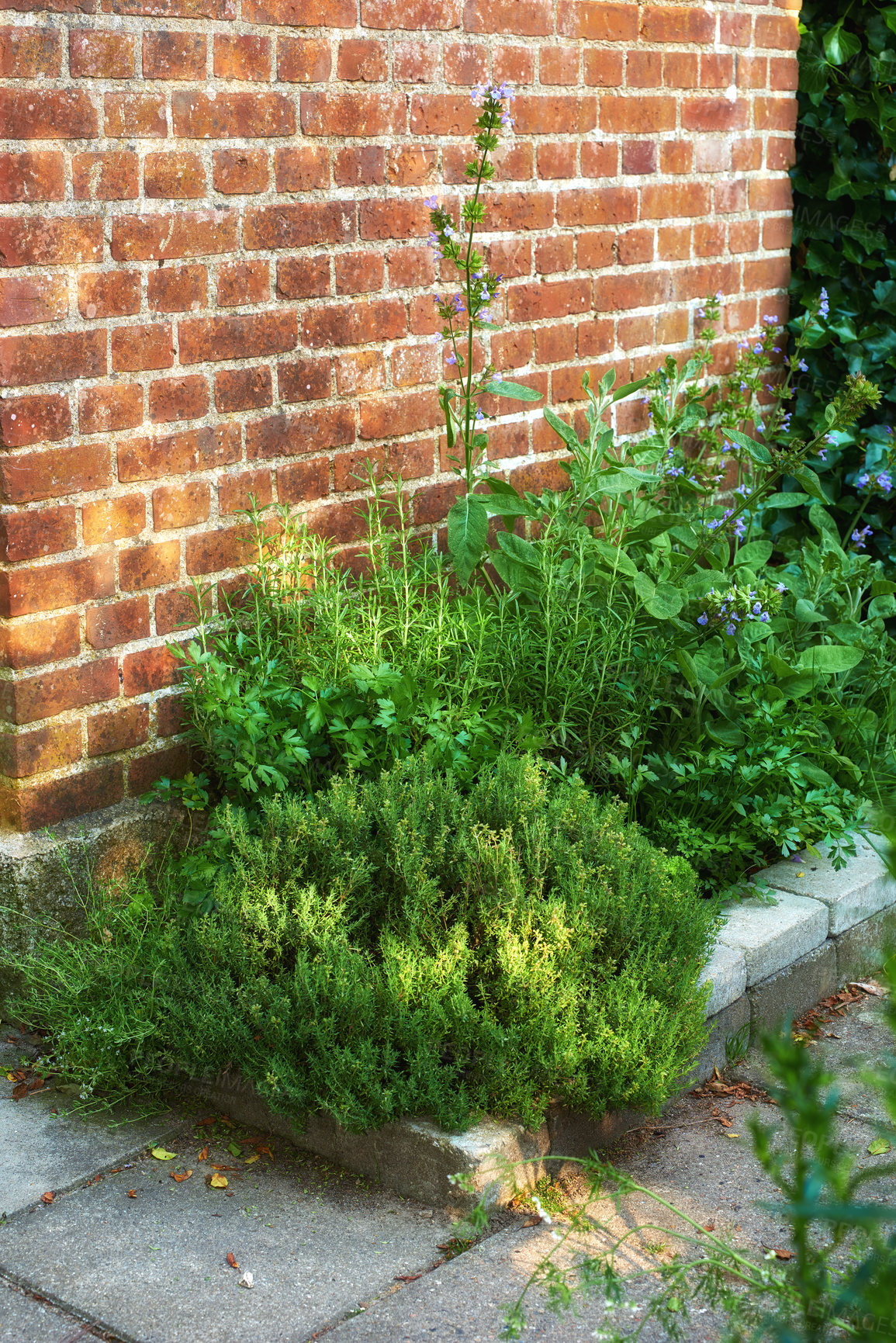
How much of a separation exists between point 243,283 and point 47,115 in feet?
1.77

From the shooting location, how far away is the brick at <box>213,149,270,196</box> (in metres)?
2.76

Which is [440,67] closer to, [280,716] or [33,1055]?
[280,716]

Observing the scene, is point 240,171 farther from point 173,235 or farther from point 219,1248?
point 219,1248

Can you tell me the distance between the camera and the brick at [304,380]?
297 centimetres

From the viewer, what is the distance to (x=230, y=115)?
109 inches

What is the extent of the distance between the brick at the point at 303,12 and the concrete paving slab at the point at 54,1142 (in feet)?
7.13

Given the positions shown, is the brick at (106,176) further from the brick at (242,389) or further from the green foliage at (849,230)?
the green foliage at (849,230)

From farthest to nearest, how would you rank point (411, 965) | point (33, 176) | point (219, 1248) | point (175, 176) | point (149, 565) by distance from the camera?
point (149, 565), point (175, 176), point (33, 176), point (411, 965), point (219, 1248)

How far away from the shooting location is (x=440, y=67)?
3.19 metres

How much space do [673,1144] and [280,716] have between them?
1.13 meters

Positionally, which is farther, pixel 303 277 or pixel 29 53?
pixel 303 277

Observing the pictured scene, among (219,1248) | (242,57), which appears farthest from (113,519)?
(219,1248)

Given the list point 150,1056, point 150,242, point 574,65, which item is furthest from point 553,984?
point 574,65

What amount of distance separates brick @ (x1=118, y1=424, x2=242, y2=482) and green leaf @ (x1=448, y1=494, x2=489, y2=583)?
0.55m
